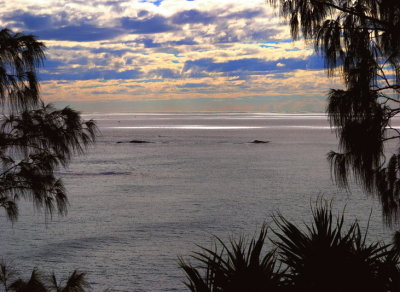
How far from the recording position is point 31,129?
897cm

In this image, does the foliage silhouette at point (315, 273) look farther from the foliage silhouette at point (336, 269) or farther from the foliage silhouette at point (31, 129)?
the foliage silhouette at point (31, 129)

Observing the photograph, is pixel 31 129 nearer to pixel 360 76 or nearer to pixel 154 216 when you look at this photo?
pixel 360 76

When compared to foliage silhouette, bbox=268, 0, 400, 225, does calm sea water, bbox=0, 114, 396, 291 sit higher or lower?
lower

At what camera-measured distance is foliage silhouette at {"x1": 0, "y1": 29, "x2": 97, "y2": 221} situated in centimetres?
869

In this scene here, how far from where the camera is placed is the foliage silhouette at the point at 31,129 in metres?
8.69

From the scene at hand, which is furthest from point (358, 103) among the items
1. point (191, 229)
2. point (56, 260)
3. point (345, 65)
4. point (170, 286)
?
point (191, 229)

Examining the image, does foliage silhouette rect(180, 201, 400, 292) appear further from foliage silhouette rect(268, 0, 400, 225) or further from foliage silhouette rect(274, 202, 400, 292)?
foliage silhouette rect(268, 0, 400, 225)

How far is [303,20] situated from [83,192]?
137 feet

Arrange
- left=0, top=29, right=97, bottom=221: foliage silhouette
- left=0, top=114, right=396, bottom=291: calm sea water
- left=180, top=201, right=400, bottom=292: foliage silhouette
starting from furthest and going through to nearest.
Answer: left=0, top=114, right=396, bottom=291: calm sea water < left=0, top=29, right=97, bottom=221: foliage silhouette < left=180, top=201, right=400, bottom=292: foliage silhouette

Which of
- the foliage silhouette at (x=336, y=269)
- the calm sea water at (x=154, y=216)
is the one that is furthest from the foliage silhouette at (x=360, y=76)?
the foliage silhouette at (x=336, y=269)

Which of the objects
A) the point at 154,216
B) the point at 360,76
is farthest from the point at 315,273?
the point at 154,216

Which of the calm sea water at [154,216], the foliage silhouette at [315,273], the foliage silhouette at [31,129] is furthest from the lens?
the calm sea water at [154,216]

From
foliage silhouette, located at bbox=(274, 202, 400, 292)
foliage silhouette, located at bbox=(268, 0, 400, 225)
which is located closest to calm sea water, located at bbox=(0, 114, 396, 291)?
foliage silhouette, located at bbox=(268, 0, 400, 225)

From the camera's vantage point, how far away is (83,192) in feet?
159
